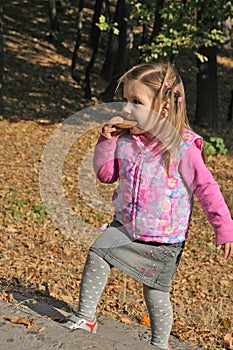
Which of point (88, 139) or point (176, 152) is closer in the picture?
point (176, 152)

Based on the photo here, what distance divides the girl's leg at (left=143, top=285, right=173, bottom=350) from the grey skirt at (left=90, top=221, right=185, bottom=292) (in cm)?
9

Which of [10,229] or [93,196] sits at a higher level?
[10,229]

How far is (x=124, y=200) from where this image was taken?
3.69 m

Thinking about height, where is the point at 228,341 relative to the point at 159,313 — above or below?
below

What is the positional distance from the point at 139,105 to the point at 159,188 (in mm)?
488

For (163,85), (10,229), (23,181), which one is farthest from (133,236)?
(23,181)

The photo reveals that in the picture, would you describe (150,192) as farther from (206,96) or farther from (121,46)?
(121,46)

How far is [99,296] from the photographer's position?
3.78m

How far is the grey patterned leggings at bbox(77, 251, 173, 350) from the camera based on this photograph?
3.72 metres

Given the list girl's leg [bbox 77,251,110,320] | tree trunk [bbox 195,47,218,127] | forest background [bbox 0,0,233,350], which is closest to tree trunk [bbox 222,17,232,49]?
forest background [bbox 0,0,233,350]

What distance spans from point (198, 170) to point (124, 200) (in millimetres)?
460

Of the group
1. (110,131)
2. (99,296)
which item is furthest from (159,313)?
(110,131)

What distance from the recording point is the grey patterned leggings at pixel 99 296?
3.72m

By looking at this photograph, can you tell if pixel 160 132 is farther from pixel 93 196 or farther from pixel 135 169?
pixel 93 196
